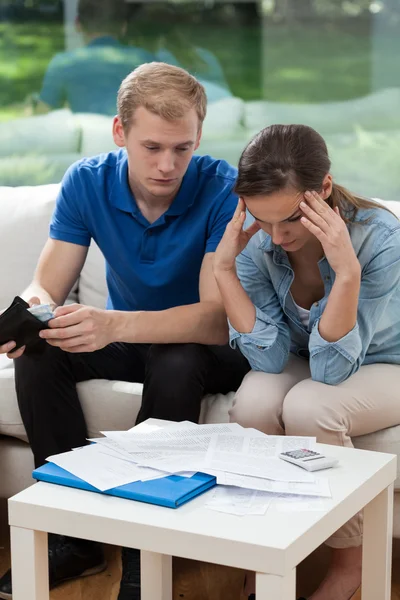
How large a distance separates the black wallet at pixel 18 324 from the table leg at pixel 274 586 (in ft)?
2.99

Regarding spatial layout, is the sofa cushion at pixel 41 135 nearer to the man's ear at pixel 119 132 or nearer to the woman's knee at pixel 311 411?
the man's ear at pixel 119 132

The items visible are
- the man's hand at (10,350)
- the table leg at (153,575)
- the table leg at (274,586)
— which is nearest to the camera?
the table leg at (274,586)

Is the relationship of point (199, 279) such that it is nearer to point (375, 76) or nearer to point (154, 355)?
point (154, 355)

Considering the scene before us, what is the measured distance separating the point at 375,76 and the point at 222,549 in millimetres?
2524

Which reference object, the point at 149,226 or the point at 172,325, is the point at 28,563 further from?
the point at 149,226

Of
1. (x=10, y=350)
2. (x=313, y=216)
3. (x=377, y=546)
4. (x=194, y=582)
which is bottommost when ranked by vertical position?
(x=194, y=582)

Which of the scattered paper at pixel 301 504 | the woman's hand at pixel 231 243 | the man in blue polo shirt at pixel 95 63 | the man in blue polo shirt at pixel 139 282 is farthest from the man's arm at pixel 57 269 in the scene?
the man in blue polo shirt at pixel 95 63

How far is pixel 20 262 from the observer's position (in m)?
2.71

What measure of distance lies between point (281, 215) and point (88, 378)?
2.35ft

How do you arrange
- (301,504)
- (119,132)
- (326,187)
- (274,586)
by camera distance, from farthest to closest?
(119,132)
(326,187)
(301,504)
(274,586)

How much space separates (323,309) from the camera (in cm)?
199

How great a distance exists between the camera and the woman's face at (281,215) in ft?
6.07

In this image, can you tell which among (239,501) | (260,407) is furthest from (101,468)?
(260,407)

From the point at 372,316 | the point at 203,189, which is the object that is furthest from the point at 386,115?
the point at 372,316
